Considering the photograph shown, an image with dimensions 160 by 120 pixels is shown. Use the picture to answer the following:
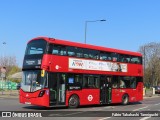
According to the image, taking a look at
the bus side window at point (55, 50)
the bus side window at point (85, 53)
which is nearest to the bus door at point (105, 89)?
the bus side window at point (85, 53)

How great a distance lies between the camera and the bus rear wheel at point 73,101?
2533 centimetres

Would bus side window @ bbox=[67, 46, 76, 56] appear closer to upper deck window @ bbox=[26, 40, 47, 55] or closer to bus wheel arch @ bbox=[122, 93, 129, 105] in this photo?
upper deck window @ bbox=[26, 40, 47, 55]

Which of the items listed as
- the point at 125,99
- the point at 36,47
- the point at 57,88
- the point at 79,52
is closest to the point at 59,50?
the point at 36,47

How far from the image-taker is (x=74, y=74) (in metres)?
25.7

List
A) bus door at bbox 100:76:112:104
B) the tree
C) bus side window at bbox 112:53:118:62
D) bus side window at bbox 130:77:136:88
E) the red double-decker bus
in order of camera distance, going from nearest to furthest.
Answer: the red double-decker bus → bus door at bbox 100:76:112:104 → bus side window at bbox 112:53:118:62 → bus side window at bbox 130:77:136:88 → the tree

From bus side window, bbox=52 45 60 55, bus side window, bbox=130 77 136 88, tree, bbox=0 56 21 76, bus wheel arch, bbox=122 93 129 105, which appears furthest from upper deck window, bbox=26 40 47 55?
tree, bbox=0 56 21 76

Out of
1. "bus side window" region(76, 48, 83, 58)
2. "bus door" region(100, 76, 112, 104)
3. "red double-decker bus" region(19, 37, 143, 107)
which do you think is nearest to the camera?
"red double-decker bus" region(19, 37, 143, 107)

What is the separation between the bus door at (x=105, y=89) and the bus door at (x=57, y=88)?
421 centimetres

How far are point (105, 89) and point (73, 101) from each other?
148 inches

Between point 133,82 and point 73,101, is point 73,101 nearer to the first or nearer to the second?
point 73,101

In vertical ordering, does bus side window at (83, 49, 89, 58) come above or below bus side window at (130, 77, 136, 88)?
above

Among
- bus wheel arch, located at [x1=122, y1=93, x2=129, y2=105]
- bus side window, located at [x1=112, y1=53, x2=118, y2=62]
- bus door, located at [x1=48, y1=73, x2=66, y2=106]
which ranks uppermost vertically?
bus side window, located at [x1=112, y1=53, x2=118, y2=62]

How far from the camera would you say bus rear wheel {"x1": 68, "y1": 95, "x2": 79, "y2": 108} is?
83.1 feet

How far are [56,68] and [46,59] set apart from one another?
3.42 ft
